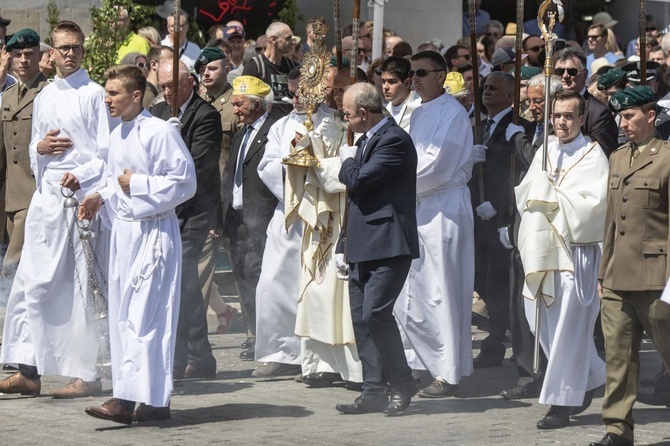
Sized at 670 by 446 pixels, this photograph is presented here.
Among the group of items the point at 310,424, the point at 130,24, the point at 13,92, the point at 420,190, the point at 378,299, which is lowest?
the point at 310,424

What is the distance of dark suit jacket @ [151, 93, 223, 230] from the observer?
10.2 meters

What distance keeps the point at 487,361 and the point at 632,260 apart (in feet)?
9.52

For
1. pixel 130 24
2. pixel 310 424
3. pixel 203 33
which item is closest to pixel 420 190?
pixel 310 424

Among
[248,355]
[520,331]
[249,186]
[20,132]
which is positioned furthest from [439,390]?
[20,132]

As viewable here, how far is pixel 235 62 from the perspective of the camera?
14.8m

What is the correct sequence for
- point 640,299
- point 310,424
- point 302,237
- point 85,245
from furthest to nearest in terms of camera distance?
point 302,237 < point 85,245 < point 310,424 < point 640,299

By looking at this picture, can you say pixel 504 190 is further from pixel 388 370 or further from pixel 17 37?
pixel 17 37

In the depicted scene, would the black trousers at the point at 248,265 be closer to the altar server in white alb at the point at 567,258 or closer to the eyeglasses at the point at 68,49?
the eyeglasses at the point at 68,49

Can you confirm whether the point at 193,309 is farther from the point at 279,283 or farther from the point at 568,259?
the point at 568,259

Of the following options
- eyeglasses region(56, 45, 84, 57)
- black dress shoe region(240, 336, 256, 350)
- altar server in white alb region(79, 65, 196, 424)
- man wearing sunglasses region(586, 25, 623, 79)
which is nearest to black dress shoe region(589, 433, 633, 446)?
altar server in white alb region(79, 65, 196, 424)

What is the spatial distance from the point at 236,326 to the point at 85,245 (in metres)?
3.41

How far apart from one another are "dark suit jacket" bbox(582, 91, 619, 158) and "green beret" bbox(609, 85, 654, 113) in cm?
198

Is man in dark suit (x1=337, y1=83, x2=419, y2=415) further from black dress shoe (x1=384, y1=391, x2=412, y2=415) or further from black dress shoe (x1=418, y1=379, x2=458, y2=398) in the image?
black dress shoe (x1=418, y1=379, x2=458, y2=398)

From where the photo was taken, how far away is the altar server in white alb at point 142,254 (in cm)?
825
